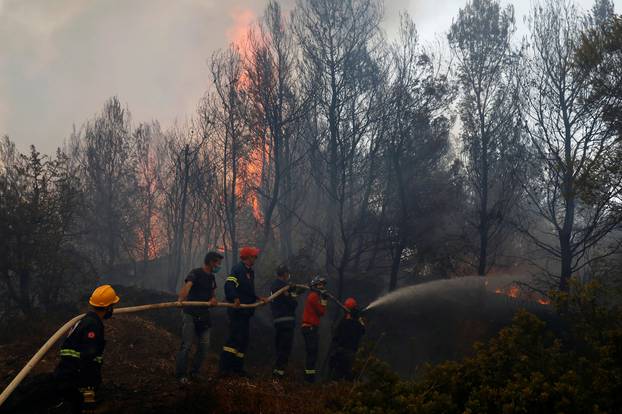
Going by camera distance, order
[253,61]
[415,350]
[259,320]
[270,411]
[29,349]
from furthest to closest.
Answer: [253,61]
[259,320]
[415,350]
[29,349]
[270,411]

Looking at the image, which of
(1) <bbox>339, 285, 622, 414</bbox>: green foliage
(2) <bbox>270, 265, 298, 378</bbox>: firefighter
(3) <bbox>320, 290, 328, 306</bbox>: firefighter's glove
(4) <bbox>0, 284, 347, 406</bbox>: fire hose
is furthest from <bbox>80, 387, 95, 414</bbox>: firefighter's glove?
(3) <bbox>320, 290, 328, 306</bbox>: firefighter's glove

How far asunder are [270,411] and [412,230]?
11.6 m

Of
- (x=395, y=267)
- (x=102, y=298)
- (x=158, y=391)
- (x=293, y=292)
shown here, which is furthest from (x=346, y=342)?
(x=395, y=267)

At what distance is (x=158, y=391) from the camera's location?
21.7 feet

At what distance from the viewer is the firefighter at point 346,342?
980 centimetres

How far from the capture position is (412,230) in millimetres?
16609

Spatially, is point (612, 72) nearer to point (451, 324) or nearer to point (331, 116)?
point (451, 324)

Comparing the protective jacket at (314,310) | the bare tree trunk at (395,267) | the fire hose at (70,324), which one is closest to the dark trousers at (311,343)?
the protective jacket at (314,310)

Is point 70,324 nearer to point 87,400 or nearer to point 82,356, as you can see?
point 82,356

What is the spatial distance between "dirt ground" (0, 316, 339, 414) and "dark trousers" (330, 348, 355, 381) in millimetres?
2069

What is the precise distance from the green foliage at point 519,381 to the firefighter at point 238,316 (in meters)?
3.34

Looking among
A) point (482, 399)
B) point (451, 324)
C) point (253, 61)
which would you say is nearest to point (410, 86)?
point (253, 61)

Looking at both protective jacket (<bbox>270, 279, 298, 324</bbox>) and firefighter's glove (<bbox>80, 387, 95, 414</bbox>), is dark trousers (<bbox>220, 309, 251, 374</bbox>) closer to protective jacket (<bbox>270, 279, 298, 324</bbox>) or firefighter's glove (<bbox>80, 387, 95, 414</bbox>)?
protective jacket (<bbox>270, 279, 298, 324</bbox>)

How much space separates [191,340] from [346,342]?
3.41m
